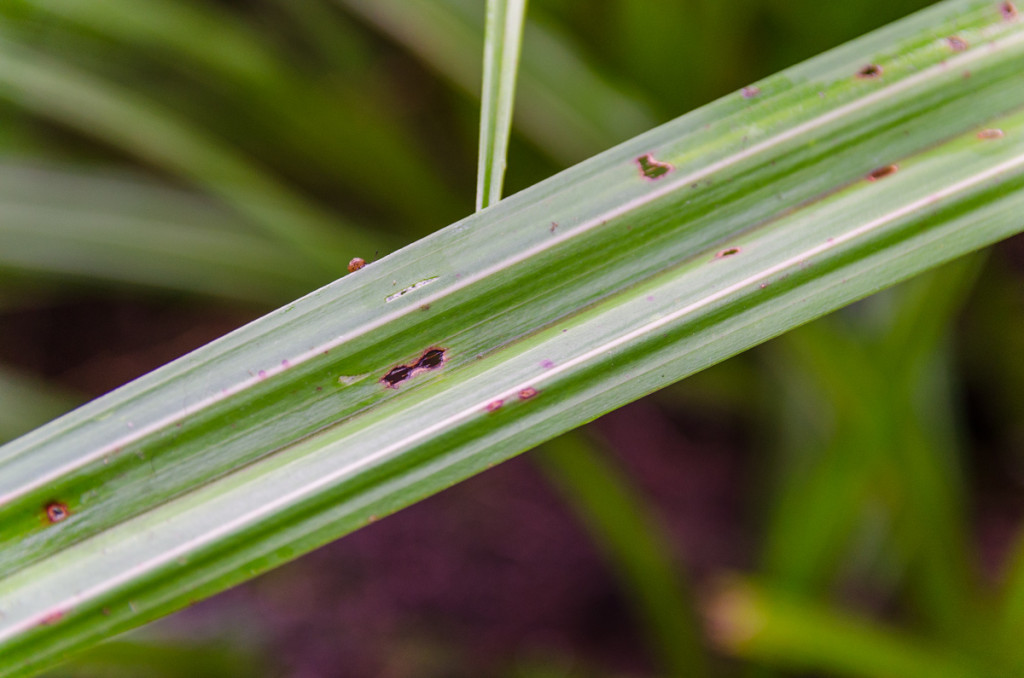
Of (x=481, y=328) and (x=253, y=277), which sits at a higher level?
(x=253, y=277)

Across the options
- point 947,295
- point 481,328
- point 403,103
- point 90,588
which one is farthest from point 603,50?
point 90,588

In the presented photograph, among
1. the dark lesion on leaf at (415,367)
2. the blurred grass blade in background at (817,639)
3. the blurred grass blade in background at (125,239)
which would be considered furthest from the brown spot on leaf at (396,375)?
the blurred grass blade in background at (125,239)

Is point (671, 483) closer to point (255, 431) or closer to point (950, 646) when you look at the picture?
point (950, 646)

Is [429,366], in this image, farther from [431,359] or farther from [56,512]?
[56,512]

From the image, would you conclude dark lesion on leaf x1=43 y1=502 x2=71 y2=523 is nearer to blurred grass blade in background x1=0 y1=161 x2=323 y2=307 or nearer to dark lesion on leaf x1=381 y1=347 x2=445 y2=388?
dark lesion on leaf x1=381 y1=347 x2=445 y2=388

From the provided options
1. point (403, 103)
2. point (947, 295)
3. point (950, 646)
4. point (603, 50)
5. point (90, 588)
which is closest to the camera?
point (90, 588)

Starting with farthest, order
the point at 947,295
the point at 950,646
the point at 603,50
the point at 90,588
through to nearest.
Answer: the point at 603,50 → the point at 950,646 → the point at 947,295 → the point at 90,588
